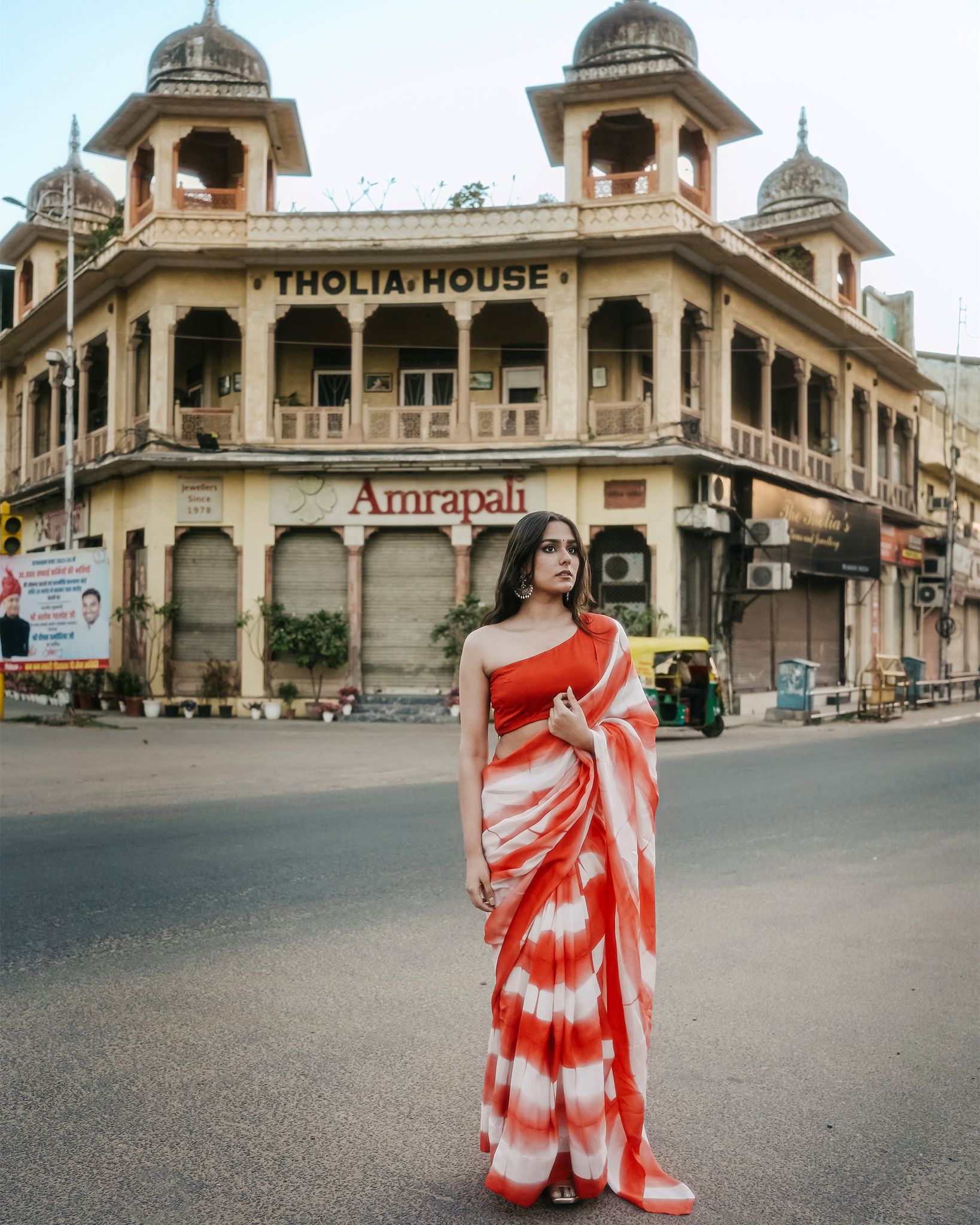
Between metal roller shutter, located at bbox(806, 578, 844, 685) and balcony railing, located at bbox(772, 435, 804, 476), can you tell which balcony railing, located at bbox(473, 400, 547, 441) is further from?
metal roller shutter, located at bbox(806, 578, 844, 685)

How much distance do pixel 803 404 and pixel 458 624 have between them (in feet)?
36.5

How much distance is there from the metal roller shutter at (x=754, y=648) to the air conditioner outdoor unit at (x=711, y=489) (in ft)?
10.8

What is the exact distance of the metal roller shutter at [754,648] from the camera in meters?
26.6

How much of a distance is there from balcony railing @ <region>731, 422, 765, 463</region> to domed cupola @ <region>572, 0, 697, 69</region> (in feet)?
23.9

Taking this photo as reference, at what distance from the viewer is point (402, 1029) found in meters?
4.50

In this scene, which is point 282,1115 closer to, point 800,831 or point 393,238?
point 800,831

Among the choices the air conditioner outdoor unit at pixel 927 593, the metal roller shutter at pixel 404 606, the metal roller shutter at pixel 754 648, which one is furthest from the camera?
the air conditioner outdoor unit at pixel 927 593

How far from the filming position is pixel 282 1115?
367 centimetres

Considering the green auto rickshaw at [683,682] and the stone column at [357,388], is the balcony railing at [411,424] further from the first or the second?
the green auto rickshaw at [683,682]

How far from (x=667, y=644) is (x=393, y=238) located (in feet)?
34.3

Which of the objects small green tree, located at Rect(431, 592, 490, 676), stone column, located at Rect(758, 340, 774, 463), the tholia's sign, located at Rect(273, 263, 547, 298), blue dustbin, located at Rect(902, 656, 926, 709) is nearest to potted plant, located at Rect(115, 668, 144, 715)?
small green tree, located at Rect(431, 592, 490, 676)

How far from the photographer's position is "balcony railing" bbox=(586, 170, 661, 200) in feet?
77.6

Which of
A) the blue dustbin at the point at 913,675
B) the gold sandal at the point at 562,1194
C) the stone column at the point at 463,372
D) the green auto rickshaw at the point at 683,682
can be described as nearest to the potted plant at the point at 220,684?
the stone column at the point at 463,372

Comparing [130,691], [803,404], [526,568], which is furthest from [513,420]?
[526,568]
